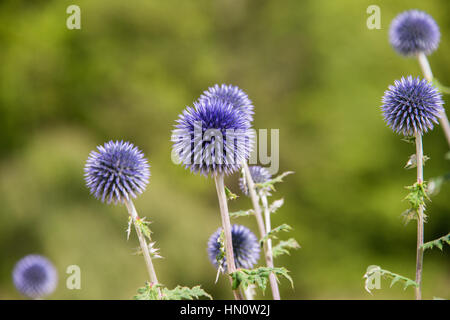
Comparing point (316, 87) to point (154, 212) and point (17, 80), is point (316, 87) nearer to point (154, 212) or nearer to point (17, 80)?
point (154, 212)

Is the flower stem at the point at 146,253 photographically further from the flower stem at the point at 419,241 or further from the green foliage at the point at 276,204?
the flower stem at the point at 419,241

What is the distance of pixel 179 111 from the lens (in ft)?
20.4

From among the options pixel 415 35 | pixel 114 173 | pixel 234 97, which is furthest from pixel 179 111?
pixel 114 173

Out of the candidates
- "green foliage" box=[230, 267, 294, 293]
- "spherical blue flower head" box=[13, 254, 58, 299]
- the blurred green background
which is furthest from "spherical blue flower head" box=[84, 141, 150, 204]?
the blurred green background

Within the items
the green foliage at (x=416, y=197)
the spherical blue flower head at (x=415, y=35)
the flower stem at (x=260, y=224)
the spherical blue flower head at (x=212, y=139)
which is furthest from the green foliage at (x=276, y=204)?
the spherical blue flower head at (x=415, y=35)

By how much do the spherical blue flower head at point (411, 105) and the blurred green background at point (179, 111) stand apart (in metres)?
3.43

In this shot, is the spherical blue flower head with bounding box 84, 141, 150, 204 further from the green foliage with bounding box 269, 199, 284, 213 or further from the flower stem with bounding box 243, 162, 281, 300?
the green foliage with bounding box 269, 199, 284, 213

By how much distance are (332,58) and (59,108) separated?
3814mm

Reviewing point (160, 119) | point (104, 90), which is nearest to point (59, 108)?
point (104, 90)

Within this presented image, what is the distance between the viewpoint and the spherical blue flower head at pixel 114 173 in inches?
Answer: 75.2

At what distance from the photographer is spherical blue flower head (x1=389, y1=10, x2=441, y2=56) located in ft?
10.9

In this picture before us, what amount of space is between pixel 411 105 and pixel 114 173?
4.70 feet

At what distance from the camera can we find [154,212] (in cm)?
586

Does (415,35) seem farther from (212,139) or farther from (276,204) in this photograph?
(212,139)
